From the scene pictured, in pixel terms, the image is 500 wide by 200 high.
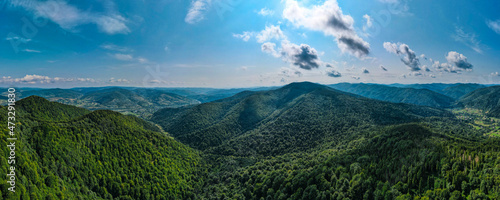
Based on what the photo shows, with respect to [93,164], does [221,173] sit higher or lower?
lower

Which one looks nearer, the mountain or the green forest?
the green forest

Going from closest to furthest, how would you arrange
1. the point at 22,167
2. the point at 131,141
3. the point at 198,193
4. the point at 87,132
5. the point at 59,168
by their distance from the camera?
the point at 22,167 → the point at 59,168 → the point at 87,132 → the point at 198,193 → the point at 131,141

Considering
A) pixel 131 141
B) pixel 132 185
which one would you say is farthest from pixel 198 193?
pixel 131 141

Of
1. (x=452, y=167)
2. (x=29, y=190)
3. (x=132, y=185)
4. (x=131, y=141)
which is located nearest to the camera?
(x=29, y=190)

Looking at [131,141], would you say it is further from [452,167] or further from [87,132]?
[452,167]

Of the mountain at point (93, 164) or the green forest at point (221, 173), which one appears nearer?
the green forest at point (221, 173)

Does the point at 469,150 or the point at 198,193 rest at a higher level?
the point at 469,150

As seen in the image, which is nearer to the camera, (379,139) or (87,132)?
(87,132)

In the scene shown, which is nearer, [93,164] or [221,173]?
[93,164]
